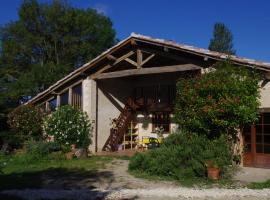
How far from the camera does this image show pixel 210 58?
14.5 metres

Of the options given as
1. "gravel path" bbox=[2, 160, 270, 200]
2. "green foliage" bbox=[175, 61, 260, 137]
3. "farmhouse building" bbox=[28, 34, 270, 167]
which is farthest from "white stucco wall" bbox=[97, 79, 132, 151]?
"gravel path" bbox=[2, 160, 270, 200]

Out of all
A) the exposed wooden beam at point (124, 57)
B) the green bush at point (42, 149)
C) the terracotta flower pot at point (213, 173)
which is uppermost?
the exposed wooden beam at point (124, 57)

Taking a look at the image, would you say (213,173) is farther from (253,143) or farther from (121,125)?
(121,125)

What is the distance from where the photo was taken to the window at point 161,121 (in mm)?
20547

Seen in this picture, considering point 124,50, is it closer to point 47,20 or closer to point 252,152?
point 252,152

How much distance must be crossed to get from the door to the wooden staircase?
7627 mm

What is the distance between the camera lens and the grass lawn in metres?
11.2

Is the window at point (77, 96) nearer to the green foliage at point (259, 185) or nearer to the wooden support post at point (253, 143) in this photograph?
the wooden support post at point (253, 143)

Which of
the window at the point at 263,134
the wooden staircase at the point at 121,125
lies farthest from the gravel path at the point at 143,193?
the wooden staircase at the point at 121,125

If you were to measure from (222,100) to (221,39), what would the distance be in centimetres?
3290

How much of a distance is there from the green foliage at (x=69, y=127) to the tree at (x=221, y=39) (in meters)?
28.7

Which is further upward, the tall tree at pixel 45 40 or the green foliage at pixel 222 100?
the tall tree at pixel 45 40

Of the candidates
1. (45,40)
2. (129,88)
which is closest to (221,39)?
(45,40)

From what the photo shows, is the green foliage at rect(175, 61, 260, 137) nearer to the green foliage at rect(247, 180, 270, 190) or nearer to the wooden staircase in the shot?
the green foliage at rect(247, 180, 270, 190)
